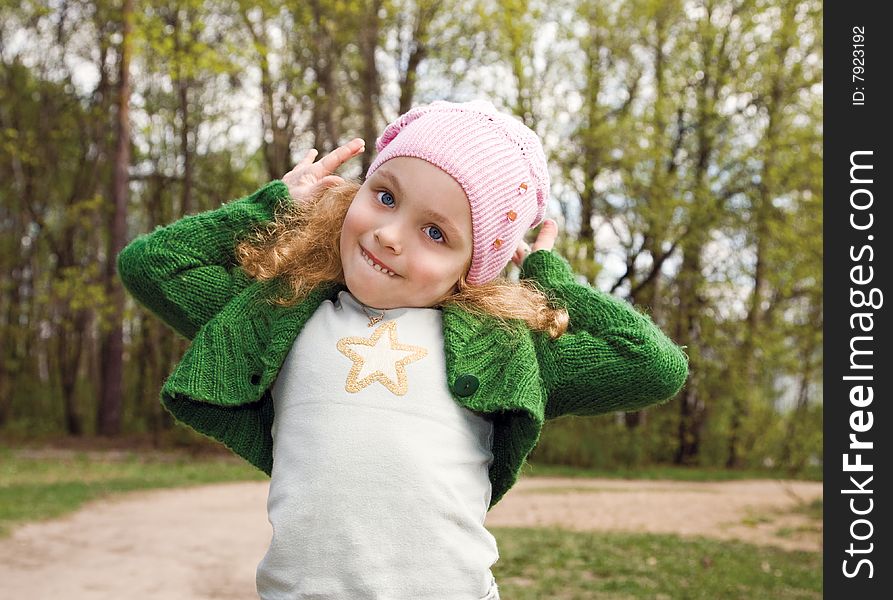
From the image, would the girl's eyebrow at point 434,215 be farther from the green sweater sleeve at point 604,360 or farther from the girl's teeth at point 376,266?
the green sweater sleeve at point 604,360

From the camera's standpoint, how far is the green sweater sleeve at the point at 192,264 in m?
2.21

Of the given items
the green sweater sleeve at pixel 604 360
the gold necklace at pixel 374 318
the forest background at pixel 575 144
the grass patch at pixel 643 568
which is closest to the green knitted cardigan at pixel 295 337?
the green sweater sleeve at pixel 604 360

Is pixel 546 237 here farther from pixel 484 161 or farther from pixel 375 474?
pixel 375 474

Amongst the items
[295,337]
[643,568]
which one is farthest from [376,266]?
[643,568]

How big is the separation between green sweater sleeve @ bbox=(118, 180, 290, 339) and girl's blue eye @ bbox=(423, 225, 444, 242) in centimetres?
49

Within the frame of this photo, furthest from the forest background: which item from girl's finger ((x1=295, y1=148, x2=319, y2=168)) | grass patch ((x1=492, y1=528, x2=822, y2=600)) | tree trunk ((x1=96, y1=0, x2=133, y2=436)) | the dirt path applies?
girl's finger ((x1=295, y1=148, x2=319, y2=168))

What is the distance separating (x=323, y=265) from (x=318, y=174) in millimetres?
323

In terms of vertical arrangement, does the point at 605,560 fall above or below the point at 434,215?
below

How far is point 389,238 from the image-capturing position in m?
1.95

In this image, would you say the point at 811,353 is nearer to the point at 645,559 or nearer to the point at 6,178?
the point at 645,559

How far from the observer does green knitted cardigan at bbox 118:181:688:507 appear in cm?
203

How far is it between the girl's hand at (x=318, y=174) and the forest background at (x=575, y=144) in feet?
43.2

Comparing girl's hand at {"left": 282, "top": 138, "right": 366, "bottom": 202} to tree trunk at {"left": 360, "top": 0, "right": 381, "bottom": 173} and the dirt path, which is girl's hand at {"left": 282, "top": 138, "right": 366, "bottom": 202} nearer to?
the dirt path
